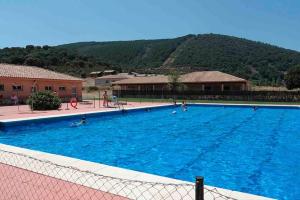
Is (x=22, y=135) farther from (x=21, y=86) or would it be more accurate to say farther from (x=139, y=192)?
(x=21, y=86)

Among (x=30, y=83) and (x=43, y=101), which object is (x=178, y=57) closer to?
(x=30, y=83)

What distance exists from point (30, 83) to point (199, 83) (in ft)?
69.1

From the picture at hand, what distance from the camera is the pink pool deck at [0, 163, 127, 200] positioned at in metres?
5.00

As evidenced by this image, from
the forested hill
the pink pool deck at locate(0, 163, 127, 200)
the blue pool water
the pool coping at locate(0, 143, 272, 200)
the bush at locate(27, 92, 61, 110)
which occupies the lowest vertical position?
the blue pool water

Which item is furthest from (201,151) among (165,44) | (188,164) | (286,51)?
(165,44)

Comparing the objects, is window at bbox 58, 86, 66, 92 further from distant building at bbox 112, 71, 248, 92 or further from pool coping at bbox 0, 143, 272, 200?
pool coping at bbox 0, 143, 272, 200

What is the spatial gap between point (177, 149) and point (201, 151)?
833 millimetres

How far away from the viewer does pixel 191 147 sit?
36.5 ft

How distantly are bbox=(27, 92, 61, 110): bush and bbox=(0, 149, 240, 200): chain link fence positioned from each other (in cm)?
1636

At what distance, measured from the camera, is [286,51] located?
3831 inches

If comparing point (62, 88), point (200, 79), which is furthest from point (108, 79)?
point (62, 88)

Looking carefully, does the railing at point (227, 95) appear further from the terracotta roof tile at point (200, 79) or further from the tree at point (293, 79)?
the tree at point (293, 79)

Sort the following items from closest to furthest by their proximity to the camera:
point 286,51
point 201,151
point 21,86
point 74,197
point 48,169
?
point 74,197, point 48,169, point 201,151, point 21,86, point 286,51

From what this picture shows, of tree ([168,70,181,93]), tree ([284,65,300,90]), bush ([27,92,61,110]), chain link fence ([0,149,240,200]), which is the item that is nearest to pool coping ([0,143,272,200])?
chain link fence ([0,149,240,200])
